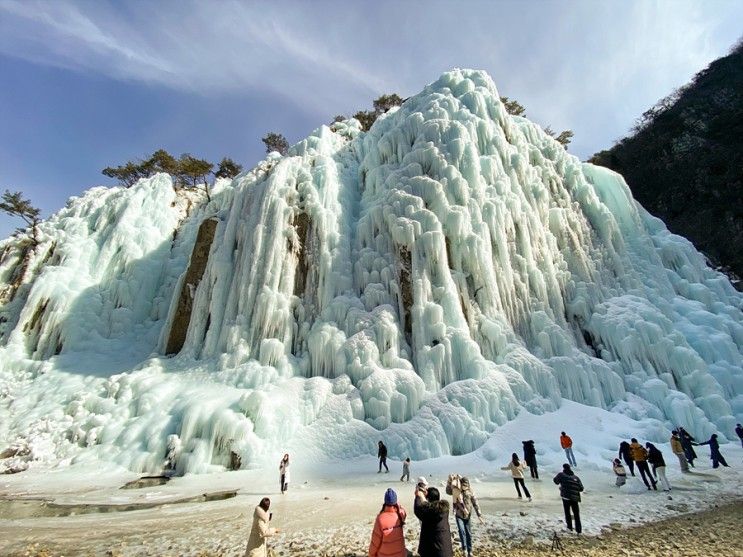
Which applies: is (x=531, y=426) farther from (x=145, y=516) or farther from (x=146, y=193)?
(x=146, y=193)

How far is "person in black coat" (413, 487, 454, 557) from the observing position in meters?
4.14

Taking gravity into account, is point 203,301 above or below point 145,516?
above

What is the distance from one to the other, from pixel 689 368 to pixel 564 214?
8658 millimetres

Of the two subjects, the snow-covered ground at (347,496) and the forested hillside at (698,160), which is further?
the forested hillside at (698,160)

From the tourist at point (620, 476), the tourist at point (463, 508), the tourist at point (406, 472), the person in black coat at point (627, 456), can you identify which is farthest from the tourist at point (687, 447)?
the tourist at point (463, 508)

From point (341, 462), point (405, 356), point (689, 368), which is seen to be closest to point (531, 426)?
point (405, 356)

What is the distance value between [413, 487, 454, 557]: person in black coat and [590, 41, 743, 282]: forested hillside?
30258mm

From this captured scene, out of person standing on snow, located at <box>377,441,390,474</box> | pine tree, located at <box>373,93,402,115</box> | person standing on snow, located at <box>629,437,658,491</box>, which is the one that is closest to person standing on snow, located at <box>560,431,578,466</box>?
person standing on snow, located at <box>629,437,658,491</box>

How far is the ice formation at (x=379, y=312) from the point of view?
45.9 feet

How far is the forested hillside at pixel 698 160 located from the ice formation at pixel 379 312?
7781 millimetres

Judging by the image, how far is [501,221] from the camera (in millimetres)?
19016

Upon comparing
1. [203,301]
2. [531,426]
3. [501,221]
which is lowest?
[531,426]

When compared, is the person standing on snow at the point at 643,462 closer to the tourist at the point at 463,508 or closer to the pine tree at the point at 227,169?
the tourist at the point at 463,508

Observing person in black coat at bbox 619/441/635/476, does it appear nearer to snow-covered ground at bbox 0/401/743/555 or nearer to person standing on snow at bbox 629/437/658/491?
snow-covered ground at bbox 0/401/743/555
